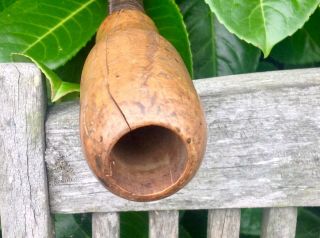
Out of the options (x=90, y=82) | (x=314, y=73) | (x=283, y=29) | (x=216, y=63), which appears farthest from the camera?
(x=216, y=63)

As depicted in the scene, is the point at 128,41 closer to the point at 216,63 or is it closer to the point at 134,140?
the point at 134,140

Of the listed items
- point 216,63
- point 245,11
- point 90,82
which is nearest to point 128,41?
point 90,82

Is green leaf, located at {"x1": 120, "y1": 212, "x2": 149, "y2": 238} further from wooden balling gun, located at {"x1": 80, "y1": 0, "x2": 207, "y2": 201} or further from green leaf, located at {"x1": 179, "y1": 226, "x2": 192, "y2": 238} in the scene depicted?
wooden balling gun, located at {"x1": 80, "y1": 0, "x2": 207, "y2": 201}

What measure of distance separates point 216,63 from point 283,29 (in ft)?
1.10

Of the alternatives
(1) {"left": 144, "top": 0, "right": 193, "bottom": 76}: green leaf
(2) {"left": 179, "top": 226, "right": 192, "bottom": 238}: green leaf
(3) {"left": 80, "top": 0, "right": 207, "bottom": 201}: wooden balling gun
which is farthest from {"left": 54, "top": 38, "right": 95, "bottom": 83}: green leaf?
(2) {"left": 179, "top": 226, "right": 192, "bottom": 238}: green leaf

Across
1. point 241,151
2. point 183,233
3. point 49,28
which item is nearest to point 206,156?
point 241,151

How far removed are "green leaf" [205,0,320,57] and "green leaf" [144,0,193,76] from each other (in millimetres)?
97

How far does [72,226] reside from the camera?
3.58 ft

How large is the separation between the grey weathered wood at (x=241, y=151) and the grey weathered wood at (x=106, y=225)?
0.02 meters

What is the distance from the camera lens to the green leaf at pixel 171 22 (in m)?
0.76

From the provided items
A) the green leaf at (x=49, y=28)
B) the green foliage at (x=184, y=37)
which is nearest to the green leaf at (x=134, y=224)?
the green foliage at (x=184, y=37)

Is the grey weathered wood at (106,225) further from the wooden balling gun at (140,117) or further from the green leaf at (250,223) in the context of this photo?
the green leaf at (250,223)

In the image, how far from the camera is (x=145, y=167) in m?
0.48

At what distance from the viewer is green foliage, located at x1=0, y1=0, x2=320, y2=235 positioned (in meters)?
0.67
